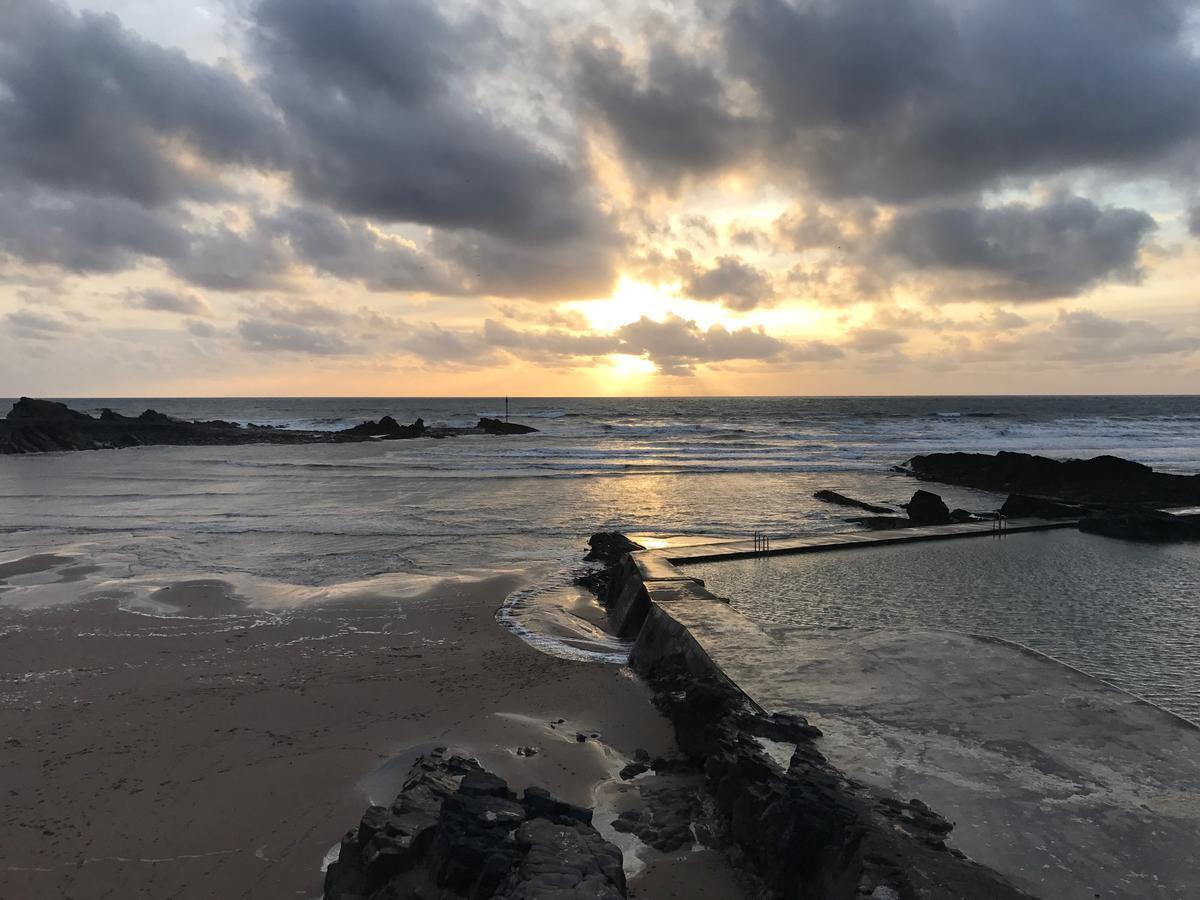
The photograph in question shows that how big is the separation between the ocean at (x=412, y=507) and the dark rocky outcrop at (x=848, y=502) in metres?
0.43

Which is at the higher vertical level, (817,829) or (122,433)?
(122,433)

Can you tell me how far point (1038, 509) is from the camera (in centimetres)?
1506

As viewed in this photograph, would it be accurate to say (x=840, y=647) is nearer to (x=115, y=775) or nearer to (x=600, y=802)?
(x=600, y=802)

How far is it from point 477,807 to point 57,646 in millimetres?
7205

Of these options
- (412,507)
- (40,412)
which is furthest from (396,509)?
(40,412)

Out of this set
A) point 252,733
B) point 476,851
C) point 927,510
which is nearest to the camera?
point 476,851

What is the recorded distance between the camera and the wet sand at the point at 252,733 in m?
4.45

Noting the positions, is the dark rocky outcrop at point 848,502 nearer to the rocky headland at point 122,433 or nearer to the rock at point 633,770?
the rock at point 633,770

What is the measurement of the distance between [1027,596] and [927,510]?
7.61 meters

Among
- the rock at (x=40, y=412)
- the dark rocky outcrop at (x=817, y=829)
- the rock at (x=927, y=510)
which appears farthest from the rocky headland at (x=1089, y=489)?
the rock at (x=40, y=412)

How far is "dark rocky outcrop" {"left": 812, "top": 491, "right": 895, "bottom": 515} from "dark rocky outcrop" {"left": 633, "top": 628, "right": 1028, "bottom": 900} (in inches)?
579

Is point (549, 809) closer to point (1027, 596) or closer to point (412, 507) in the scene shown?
point (1027, 596)

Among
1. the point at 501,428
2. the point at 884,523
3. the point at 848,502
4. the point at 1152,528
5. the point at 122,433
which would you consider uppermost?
the point at 122,433

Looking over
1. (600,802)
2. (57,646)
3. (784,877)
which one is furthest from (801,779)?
(57,646)
